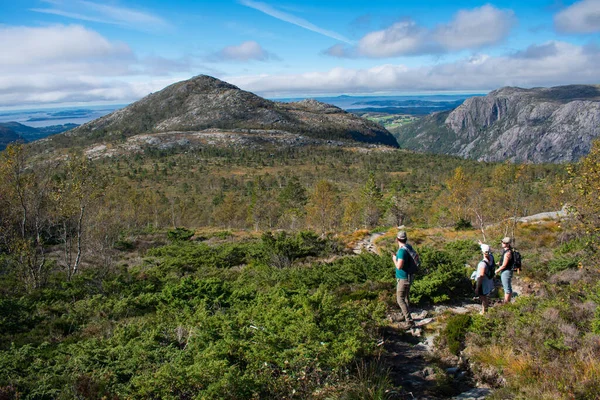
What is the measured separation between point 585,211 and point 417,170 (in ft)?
469

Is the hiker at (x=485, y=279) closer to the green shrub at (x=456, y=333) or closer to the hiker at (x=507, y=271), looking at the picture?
the hiker at (x=507, y=271)

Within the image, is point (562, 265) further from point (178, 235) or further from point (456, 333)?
point (178, 235)

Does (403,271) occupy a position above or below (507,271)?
above

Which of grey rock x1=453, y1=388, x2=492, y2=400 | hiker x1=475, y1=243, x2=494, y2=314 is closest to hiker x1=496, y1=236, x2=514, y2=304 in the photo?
hiker x1=475, y1=243, x2=494, y2=314

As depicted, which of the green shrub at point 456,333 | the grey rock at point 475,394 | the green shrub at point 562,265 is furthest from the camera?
the green shrub at point 562,265

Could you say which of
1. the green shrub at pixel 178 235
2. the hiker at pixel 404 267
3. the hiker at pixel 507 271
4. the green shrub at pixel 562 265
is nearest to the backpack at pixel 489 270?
the hiker at pixel 507 271

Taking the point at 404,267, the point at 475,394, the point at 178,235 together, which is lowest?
the point at 178,235

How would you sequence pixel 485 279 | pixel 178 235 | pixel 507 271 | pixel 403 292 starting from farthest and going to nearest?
pixel 178 235 < pixel 507 271 < pixel 485 279 < pixel 403 292

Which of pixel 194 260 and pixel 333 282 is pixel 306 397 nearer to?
pixel 333 282

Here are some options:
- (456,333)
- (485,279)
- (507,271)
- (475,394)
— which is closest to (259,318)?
(475,394)

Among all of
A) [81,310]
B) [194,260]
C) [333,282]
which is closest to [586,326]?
[333,282]

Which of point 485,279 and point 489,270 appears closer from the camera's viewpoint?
point 485,279

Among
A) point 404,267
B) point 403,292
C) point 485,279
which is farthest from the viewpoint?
point 485,279

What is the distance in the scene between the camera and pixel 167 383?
18.0 feet
